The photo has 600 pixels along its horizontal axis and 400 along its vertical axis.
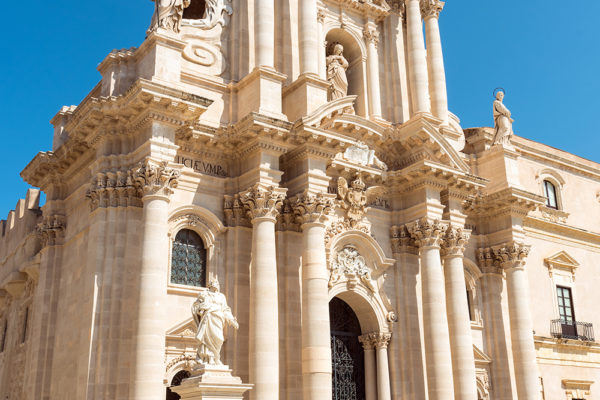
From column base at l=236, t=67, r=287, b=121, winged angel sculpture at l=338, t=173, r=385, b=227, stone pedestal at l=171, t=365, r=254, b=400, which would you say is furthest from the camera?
winged angel sculpture at l=338, t=173, r=385, b=227

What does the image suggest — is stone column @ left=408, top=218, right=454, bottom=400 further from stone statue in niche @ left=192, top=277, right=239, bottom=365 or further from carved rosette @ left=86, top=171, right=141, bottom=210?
carved rosette @ left=86, top=171, right=141, bottom=210

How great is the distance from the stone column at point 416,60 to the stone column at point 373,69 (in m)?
1.09

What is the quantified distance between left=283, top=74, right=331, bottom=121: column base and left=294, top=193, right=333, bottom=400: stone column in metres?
2.50

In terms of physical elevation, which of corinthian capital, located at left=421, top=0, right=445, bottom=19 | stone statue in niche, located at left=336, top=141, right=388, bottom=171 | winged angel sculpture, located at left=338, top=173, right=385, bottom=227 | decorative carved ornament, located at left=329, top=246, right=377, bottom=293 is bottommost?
decorative carved ornament, located at left=329, top=246, right=377, bottom=293

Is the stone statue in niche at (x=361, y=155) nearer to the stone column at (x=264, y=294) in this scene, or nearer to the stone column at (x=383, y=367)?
the stone column at (x=264, y=294)

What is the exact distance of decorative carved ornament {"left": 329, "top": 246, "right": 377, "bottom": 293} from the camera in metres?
19.9

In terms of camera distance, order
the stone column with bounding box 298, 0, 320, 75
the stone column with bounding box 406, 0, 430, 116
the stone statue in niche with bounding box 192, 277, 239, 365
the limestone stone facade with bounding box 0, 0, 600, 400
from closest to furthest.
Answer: the stone statue in niche with bounding box 192, 277, 239, 365 → the limestone stone facade with bounding box 0, 0, 600, 400 → the stone column with bounding box 298, 0, 320, 75 → the stone column with bounding box 406, 0, 430, 116

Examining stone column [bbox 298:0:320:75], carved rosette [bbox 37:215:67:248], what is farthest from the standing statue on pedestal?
carved rosette [bbox 37:215:67:248]

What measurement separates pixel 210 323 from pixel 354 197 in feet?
24.6

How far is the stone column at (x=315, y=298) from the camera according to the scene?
17.1m

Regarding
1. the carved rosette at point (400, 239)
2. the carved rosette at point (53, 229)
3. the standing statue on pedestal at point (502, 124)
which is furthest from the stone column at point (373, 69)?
the carved rosette at point (53, 229)

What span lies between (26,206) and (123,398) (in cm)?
1148

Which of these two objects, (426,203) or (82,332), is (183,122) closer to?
(82,332)

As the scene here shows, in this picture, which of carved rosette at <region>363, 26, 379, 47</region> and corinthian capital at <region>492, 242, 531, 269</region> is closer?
corinthian capital at <region>492, 242, 531, 269</region>
